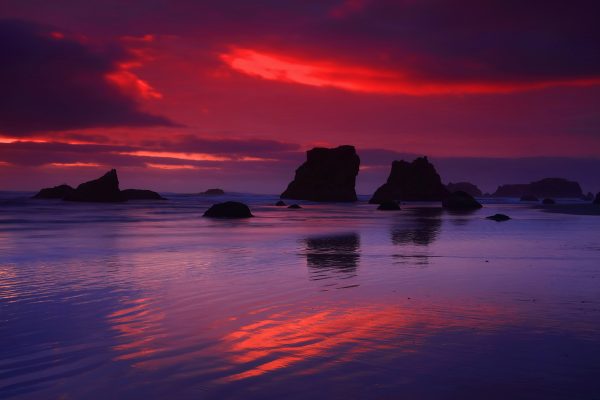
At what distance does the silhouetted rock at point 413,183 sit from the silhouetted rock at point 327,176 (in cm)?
1128

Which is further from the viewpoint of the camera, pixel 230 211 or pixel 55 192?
pixel 55 192

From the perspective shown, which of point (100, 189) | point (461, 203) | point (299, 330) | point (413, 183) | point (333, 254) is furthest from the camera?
point (413, 183)

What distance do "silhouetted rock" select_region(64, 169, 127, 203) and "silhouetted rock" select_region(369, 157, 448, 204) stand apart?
284 ft

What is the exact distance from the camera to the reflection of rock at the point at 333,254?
17609mm

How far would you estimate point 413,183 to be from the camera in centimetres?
17275

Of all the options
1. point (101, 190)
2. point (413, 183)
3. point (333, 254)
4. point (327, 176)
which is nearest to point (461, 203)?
point (333, 254)

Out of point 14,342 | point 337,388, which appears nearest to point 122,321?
point 14,342

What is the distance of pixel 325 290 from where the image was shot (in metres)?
12.9

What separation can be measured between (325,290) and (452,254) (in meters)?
10.2

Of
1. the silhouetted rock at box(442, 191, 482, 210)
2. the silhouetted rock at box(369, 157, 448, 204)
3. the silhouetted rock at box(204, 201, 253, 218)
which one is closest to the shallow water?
the silhouetted rock at box(204, 201, 253, 218)

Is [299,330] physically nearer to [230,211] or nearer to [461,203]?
[230,211]

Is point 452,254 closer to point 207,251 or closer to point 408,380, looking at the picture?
point 207,251

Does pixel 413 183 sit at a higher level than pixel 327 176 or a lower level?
lower

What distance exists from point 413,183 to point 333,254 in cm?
15582
